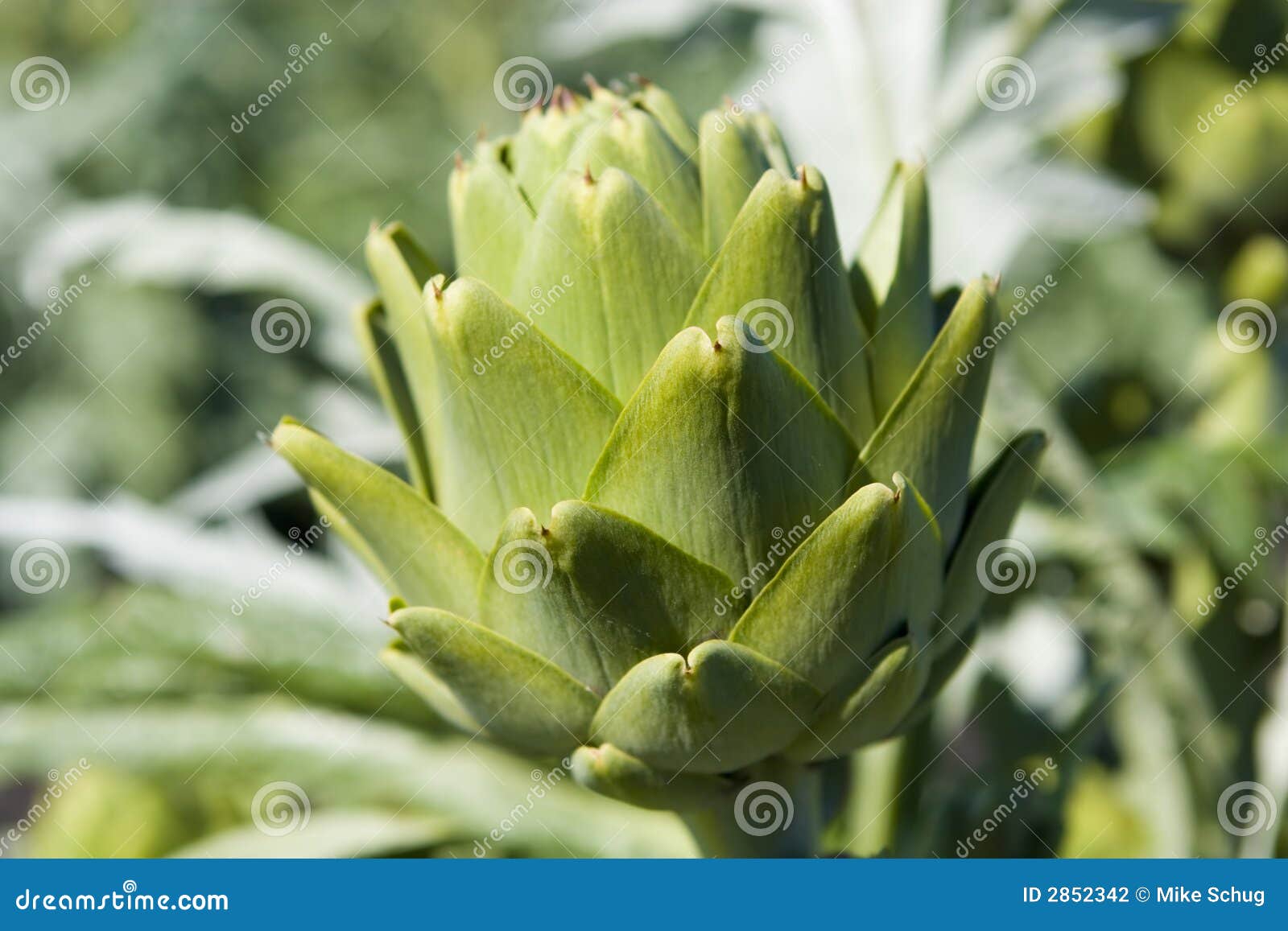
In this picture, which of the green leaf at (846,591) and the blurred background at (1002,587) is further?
the blurred background at (1002,587)

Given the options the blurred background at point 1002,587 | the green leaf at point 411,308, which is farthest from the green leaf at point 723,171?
the blurred background at point 1002,587

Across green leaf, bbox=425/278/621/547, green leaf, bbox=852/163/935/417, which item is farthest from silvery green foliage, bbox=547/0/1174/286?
green leaf, bbox=425/278/621/547

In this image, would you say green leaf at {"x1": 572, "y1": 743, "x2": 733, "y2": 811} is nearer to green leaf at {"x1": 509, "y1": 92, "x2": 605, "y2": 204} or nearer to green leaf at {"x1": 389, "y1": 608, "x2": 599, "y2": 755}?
green leaf at {"x1": 389, "y1": 608, "x2": 599, "y2": 755}

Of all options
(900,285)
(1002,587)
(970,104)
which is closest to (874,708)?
(900,285)

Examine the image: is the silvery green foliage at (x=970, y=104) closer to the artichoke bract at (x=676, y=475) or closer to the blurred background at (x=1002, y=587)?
the blurred background at (x=1002, y=587)

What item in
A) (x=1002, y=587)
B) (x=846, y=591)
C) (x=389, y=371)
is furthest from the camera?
(x=1002, y=587)

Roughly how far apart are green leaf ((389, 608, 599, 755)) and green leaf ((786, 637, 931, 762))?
0.25ft

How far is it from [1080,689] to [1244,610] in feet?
0.34

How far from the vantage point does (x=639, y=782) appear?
16.2 inches

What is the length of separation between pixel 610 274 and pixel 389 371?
0.13m

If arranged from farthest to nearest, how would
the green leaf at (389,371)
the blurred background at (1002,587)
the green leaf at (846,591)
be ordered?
the blurred background at (1002,587), the green leaf at (389,371), the green leaf at (846,591)

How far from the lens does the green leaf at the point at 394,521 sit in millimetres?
416

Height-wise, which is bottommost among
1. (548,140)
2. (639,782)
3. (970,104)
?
(639,782)

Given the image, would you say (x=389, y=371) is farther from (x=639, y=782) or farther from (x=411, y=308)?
(x=639, y=782)
